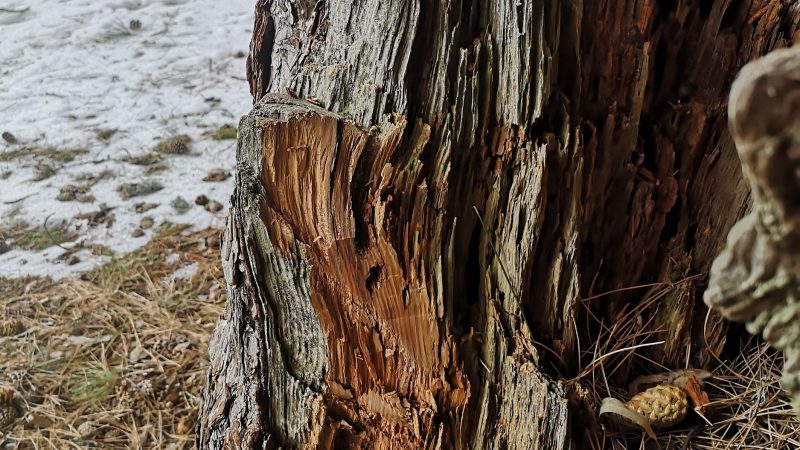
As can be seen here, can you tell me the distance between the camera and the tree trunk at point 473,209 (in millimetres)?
1148

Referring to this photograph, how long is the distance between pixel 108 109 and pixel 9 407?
5.66ft

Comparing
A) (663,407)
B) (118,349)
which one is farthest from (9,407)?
(663,407)

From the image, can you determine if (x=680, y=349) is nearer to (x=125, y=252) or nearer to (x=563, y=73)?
(x=563, y=73)

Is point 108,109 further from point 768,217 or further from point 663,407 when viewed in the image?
point 768,217

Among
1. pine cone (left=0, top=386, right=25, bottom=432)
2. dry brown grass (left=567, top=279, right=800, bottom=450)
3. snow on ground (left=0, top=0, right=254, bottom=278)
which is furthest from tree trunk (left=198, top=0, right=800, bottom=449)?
snow on ground (left=0, top=0, right=254, bottom=278)

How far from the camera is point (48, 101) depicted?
3.19 meters

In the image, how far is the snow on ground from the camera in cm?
266

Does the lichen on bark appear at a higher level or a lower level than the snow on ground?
higher

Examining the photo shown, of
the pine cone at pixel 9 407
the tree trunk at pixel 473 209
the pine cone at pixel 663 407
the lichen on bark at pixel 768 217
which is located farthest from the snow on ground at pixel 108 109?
the lichen on bark at pixel 768 217

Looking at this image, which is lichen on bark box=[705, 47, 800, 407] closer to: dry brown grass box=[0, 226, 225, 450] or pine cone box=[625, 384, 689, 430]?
pine cone box=[625, 384, 689, 430]

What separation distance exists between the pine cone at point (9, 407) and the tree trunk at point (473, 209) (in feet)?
3.41

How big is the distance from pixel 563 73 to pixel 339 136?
43 centimetres

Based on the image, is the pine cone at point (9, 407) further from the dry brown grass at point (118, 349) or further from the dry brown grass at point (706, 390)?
the dry brown grass at point (706, 390)

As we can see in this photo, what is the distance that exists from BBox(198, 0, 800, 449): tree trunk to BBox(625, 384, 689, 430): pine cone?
100 millimetres
